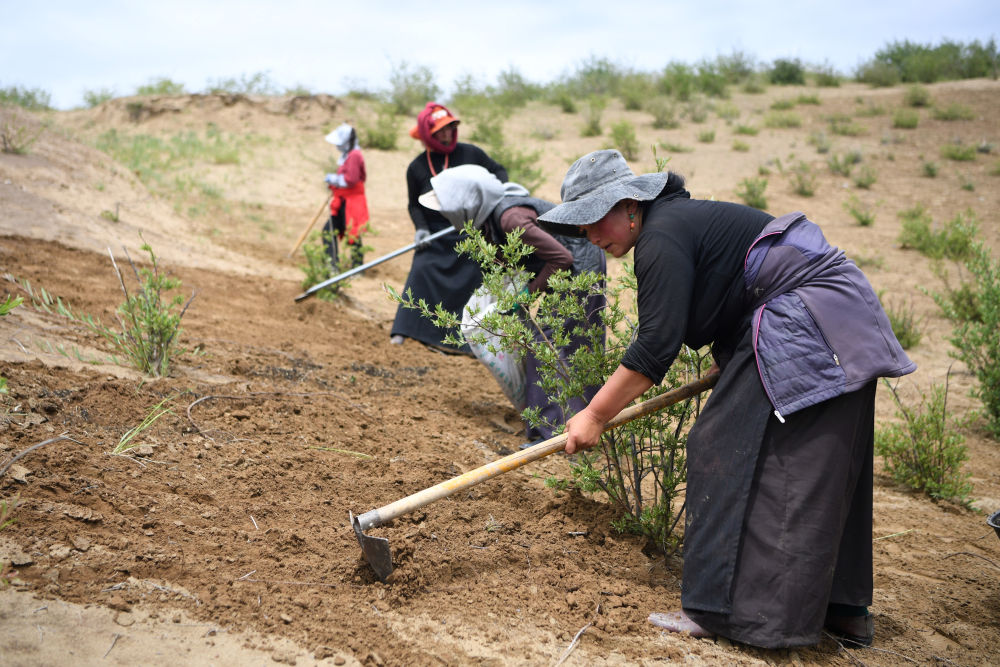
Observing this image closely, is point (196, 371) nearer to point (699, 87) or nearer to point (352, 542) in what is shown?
point (352, 542)

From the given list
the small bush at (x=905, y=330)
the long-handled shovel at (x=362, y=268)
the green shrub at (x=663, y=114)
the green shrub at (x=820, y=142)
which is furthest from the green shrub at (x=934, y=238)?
the green shrub at (x=663, y=114)

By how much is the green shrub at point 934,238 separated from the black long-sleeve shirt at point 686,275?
22.8 feet

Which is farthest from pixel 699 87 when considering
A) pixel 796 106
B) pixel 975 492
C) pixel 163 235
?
pixel 975 492

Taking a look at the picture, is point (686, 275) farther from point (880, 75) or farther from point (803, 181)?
point (880, 75)

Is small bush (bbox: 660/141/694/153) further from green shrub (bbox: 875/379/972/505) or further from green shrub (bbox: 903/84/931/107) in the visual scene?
green shrub (bbox: 875/379/972/505)

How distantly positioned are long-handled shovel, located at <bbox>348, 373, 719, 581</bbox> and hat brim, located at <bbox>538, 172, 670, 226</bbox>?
68 cm

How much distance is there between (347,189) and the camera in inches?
312

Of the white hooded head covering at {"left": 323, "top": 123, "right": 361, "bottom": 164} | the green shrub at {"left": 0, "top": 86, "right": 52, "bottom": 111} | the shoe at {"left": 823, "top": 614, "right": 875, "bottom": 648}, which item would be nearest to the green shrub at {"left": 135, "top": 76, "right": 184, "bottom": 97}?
the green shrub at {"left": 0, "top": 86, "right": 52, "bottom": 111}

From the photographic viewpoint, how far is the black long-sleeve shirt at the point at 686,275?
7.32ft

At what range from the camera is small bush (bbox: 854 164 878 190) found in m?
11.6

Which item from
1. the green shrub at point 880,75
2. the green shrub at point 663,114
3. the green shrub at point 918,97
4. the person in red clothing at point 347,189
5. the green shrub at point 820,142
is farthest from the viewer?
the green shrub at point 880,75

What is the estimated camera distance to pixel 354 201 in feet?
26.1

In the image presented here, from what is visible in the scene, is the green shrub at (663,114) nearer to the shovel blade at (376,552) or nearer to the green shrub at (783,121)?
the green shrub at (783,121)

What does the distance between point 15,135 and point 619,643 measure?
348 inches
